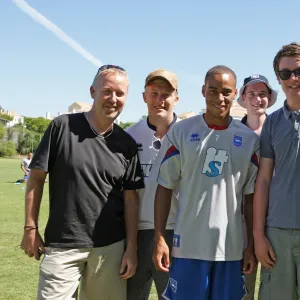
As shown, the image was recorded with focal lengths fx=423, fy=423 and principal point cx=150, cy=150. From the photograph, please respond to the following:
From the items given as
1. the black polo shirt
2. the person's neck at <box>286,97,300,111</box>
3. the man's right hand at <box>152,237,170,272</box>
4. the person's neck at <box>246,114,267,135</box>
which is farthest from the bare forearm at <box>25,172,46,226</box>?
the person's neck at <box>246,114,267,135</box>

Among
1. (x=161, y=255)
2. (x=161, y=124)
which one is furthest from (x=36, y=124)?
(x=161, y=255)

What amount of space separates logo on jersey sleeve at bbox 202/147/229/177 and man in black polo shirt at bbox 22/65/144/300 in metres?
0.77

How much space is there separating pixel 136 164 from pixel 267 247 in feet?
4.42

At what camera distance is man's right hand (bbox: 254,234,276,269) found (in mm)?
3240

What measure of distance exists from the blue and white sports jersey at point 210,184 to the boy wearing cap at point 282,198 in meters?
0.15

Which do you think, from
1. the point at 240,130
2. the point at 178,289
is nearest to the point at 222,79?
the point at 240,130

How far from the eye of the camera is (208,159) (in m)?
3.34

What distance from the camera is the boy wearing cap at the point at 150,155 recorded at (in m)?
3.91

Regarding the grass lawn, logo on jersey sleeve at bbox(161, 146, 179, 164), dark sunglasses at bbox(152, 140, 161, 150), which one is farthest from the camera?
the grass lawn

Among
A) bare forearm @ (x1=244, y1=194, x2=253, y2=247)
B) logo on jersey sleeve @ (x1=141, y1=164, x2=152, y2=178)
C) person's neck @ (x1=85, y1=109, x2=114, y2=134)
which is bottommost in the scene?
bare forearm @ (x1=244, y1=194, x2=253, y2=247)

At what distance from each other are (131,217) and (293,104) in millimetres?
1678

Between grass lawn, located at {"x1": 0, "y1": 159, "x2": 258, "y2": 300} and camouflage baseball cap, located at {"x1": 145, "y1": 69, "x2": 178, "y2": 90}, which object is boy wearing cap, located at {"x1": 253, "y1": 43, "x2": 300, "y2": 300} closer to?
camouflage baseball cap, located at {"x1": 145, "y1": 69, "x2": 178, "y2": 90}

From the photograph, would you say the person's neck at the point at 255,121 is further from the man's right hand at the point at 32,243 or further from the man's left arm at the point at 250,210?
the man's right hand at the point at 32,243

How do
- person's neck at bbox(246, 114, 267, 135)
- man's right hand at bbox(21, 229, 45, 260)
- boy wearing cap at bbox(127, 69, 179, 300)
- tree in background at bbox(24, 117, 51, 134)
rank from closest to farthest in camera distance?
man's right hand at bbox(21, 229, 45, 260) < boy wearing cap at bbox(127, 69, 179, 300) < person's neck at bbox(246, 114, 267, 135) < tree in background at bbox(24, 117, 51, 134)
